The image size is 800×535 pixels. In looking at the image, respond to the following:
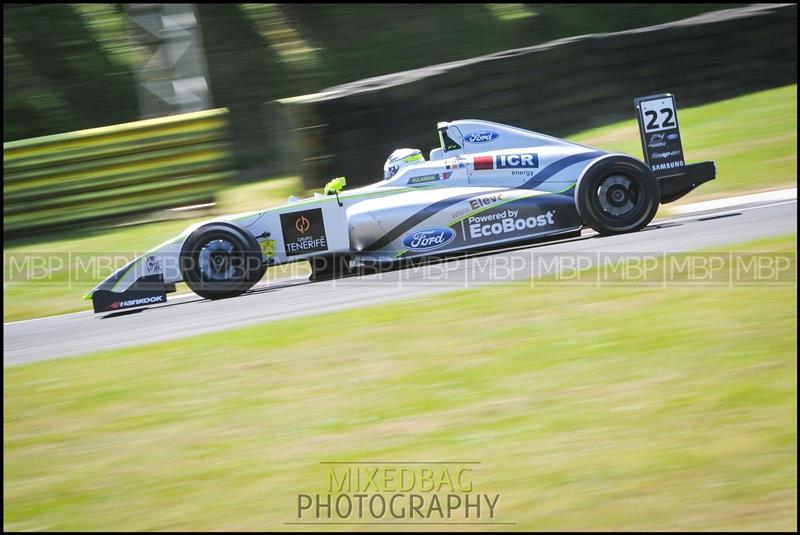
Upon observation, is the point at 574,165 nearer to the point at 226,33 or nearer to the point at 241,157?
the point at 241,157

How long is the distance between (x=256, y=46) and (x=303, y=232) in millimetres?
11099

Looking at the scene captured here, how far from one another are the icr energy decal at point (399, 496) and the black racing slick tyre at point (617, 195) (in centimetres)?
437

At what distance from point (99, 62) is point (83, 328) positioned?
34.4ft

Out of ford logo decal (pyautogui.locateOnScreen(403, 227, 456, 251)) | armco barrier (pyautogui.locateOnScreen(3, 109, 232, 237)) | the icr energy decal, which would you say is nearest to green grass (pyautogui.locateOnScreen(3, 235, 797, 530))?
the icr energy decal

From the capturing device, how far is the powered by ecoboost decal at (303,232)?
830 centimetres

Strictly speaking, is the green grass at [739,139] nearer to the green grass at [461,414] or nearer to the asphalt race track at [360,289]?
the asphalt race track at [360,289]

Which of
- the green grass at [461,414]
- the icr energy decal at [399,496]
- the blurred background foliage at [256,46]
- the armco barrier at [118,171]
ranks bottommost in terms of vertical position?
the icr energy decal at [399,496]

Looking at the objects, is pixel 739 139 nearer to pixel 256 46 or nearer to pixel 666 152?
pixel 666 152

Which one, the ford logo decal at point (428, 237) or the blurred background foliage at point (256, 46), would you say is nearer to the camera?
the ford logo decal at point (428, 237)

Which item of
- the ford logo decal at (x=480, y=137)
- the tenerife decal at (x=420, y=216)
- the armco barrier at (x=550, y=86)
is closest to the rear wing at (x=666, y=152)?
the ford logo decal at (x=480, y=137)

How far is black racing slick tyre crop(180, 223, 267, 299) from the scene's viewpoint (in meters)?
8.25

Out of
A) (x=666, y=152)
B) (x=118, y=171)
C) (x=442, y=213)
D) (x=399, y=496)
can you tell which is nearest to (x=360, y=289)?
(x=442, y=213)

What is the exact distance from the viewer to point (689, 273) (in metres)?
6.86

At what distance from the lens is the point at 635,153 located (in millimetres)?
12328
